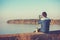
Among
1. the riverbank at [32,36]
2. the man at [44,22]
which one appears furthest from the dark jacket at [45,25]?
the riverbank at [32,36]

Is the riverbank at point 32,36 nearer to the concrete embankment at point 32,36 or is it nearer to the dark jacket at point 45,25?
the concrete embankment at point 32,36

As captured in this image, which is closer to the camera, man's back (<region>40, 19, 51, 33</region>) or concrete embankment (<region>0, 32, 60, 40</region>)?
concrete embankment (<region>0, 32, 60, 40</region>)

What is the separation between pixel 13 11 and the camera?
24.1 feet

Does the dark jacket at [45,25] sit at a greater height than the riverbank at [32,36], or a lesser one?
greater

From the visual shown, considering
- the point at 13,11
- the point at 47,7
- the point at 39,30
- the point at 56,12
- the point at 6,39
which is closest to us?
the point at 6,39

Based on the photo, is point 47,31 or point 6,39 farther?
point 47,31

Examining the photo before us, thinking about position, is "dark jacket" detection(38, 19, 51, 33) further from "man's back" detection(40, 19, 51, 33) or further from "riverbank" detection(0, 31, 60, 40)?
"riverbank" detection(0, 31, 60, 40)

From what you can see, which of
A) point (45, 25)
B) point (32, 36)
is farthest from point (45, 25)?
point (32, 36)

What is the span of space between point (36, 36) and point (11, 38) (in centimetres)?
41

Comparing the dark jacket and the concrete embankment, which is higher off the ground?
the dark jacket

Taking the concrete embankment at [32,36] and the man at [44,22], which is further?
the man at [44,22]

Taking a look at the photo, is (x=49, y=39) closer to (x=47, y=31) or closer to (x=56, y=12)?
(x=47, y=31)

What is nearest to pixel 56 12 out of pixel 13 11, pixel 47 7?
pixel 47 7

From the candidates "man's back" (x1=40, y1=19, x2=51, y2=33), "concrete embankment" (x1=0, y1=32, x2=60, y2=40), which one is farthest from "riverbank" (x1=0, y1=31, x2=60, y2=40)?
"man's back" (x1=40, y1=19, x2=51, y2=33)
